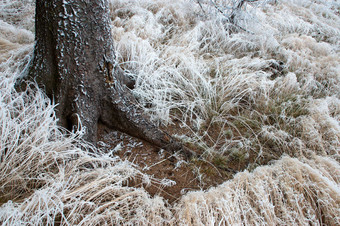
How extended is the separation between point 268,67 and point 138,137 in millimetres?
1790

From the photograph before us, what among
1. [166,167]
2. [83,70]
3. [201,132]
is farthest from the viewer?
[201,132]

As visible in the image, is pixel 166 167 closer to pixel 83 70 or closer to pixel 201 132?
pixel 201 132

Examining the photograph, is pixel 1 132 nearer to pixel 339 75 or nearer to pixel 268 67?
pixel 268 67

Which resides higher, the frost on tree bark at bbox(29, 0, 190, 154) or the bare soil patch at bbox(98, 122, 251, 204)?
the frost on tree bark at bbox(29, 0, 190, 154)

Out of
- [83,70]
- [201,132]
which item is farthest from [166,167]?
[83,70]

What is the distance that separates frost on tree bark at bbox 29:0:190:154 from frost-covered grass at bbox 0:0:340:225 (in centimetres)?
14

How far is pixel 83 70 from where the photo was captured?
147 cm

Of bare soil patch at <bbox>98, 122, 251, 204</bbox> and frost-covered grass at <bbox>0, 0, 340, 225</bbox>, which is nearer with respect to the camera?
frost-covered grass at <bbox>0, 0, 340, 225</bbox>

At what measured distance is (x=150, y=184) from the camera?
4.65ft

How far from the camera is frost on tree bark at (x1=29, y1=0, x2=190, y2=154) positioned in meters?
1.37

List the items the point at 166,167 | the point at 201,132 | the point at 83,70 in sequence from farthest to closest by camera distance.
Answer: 1. the point at 201,132
2. the point at 166,167
3. the point at 83,70

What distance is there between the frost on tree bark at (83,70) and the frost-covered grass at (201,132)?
14 centimetres

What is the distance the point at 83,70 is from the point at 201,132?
3.37 feet

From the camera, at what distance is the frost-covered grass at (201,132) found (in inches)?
47.5
